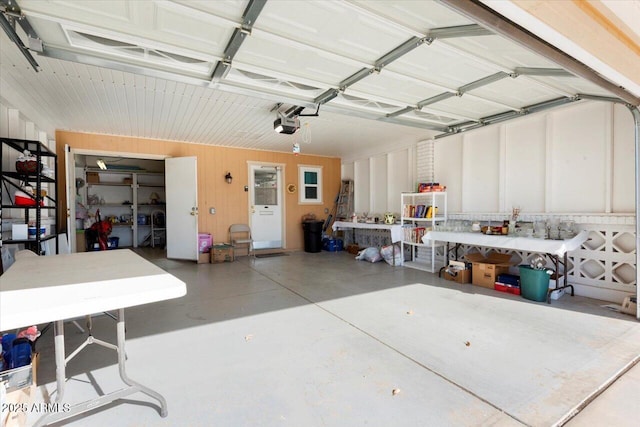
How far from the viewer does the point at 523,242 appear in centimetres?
392

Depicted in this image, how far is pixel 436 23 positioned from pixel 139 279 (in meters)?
2.78

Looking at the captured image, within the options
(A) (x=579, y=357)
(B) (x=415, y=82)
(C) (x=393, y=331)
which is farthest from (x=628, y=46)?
(C) (x=393, y=331)

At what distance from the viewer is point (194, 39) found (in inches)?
100

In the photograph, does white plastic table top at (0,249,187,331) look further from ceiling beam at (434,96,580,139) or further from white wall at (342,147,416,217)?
white wall at (342,147,416,217)

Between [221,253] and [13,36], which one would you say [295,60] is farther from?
[221,253]

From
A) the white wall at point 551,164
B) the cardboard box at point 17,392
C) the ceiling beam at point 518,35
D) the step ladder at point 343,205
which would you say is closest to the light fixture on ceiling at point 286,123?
the ceiling beam at point 518,35

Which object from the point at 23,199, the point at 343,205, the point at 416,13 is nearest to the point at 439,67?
the point at 416,13

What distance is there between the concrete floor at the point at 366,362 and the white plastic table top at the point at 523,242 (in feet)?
2.29

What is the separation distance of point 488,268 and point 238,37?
4.50 metres

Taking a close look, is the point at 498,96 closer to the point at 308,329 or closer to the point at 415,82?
the point at 415,82

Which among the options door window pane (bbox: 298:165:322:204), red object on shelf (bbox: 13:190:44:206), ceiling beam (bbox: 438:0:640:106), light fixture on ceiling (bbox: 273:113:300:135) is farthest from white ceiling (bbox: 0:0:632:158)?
door window pane (bbox: 298:165:322:204)

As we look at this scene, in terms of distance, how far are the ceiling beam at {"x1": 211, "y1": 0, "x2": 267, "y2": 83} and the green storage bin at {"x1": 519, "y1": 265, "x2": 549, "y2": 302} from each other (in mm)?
4326

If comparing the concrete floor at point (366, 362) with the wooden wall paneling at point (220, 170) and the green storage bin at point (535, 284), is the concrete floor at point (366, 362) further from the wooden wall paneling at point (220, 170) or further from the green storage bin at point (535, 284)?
the wooden wall paneling at point (220, 170)

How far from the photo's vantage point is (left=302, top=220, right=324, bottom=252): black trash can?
7902 mm
